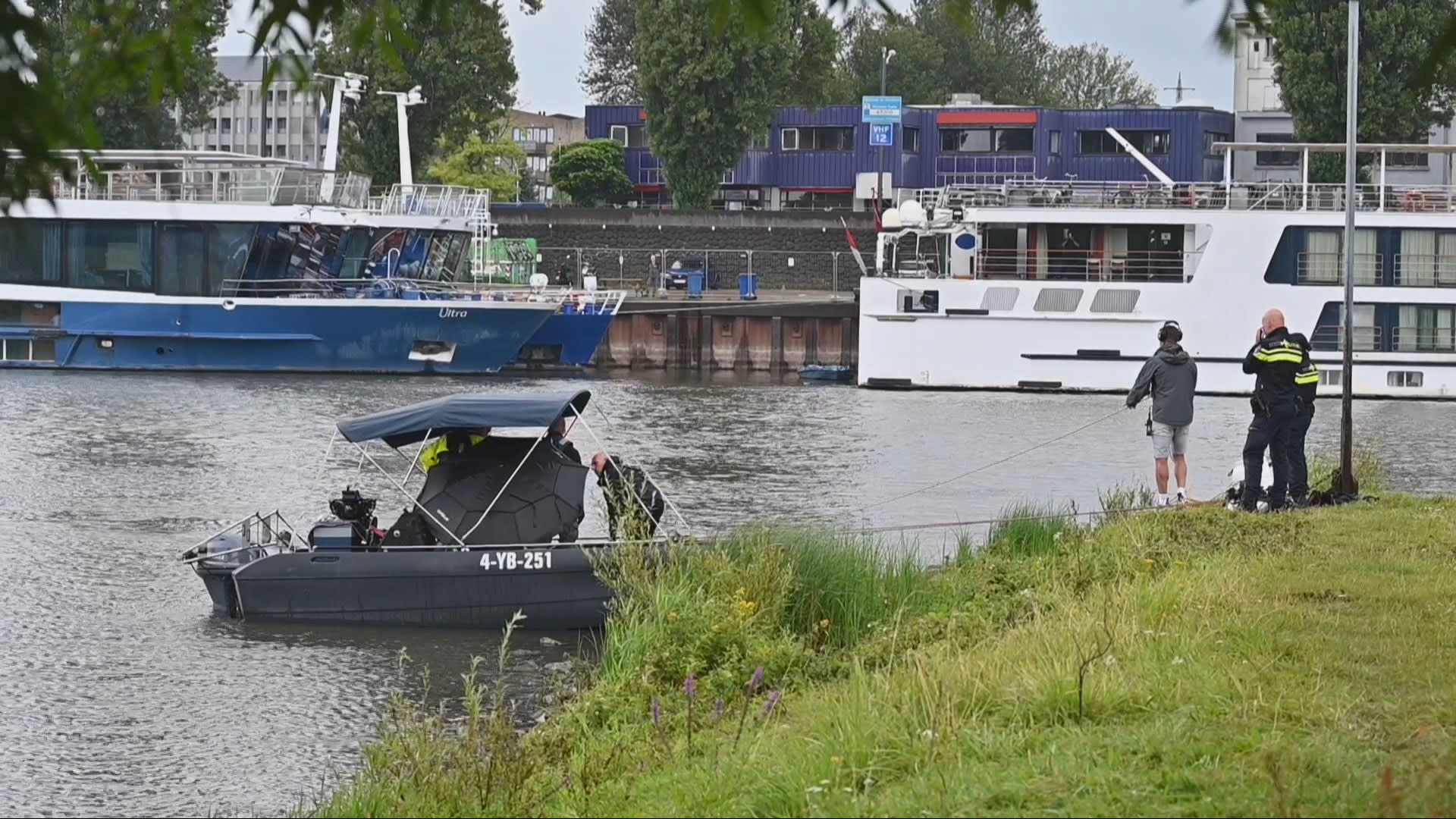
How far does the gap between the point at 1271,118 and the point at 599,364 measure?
3172 centimetres

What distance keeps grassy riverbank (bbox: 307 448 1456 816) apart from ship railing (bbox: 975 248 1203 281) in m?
29.6

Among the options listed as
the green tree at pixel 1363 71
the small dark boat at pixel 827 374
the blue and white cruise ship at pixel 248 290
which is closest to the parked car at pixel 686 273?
the blue and white cruise ship at pixel 248 290

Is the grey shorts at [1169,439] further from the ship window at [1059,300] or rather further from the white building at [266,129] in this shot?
the white building at [266,129]

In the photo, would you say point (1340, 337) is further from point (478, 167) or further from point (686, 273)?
point (478, 167)

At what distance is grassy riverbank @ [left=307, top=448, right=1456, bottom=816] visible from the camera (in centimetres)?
742

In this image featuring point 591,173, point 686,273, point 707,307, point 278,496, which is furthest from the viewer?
point 591,173

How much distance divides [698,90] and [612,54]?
140 feet

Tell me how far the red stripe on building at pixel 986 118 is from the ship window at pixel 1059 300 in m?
29.0

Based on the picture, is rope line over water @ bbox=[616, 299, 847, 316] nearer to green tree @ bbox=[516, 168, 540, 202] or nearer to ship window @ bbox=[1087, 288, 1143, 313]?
ship window @ bbox=[1087, 288, 1143, 313]

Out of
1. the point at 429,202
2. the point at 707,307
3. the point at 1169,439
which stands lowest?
the point at 1169,439

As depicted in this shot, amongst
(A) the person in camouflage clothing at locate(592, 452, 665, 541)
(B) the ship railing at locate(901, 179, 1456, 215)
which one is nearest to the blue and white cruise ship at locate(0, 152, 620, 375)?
(B) the ship railing at locate(901, 179, 1456, 215)

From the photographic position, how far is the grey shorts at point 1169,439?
1898cm

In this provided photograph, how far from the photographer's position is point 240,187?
49.4 m

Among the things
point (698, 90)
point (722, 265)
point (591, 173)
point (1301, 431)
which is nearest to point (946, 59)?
point (591, 173)
